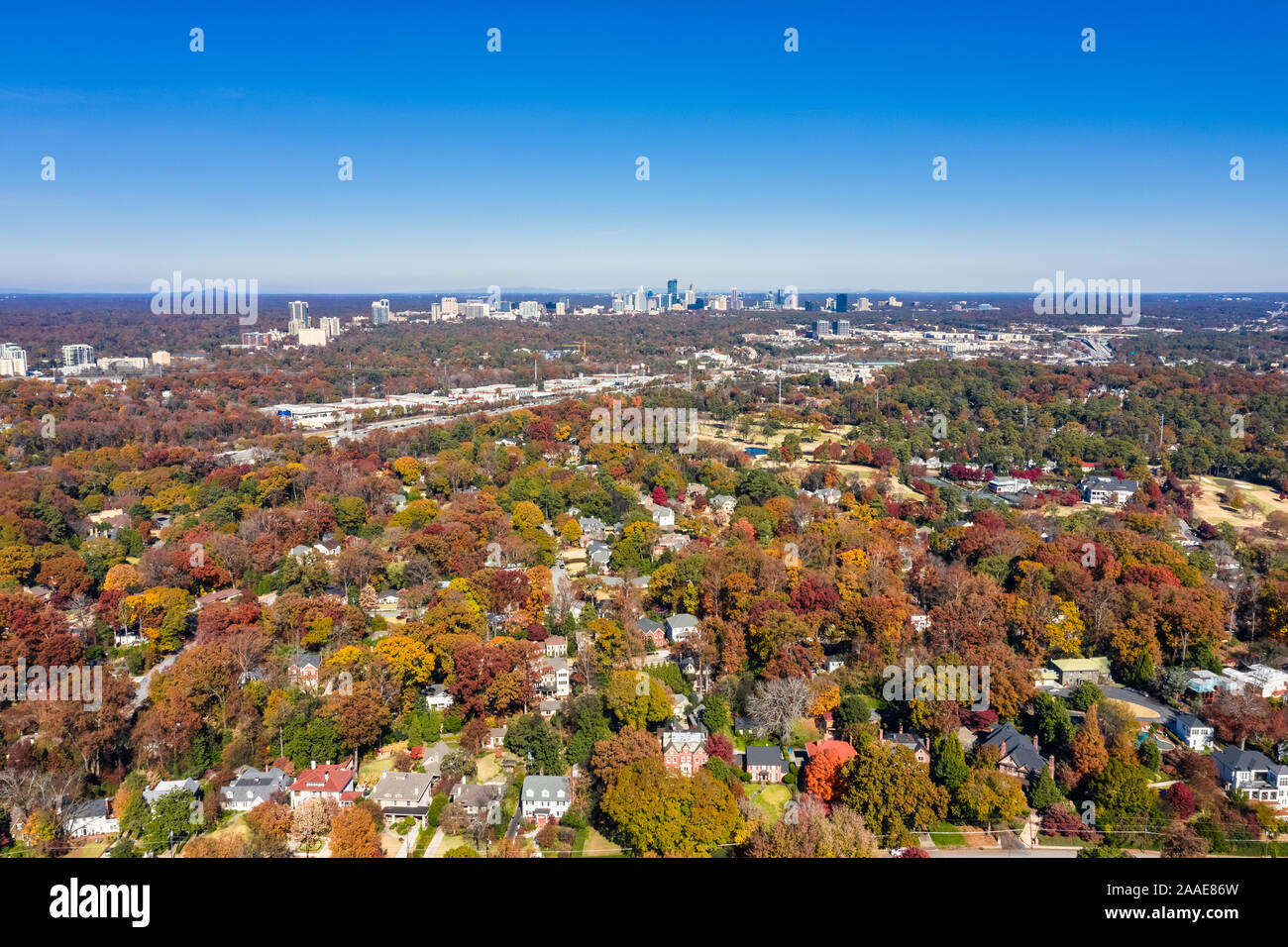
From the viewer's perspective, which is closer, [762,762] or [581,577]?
[762,762]

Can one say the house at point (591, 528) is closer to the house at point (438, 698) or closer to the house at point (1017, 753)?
the house at point (438, 698)

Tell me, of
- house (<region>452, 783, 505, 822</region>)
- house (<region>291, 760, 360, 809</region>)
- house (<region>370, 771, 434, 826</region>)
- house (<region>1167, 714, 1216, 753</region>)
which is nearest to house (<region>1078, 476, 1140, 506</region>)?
house (<region>1167, 714, 1216, 753</region>)

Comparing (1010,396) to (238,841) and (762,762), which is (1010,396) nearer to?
(762,762)

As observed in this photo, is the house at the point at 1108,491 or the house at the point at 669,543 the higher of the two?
the house at the point at 1108,491

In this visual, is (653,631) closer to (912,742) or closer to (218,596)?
(912,742)

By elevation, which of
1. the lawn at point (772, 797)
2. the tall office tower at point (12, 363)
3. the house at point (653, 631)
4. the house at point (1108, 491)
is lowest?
the lawn at point (772, 797)

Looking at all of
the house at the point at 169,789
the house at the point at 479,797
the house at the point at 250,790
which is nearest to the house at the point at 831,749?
the house at the point at 479,797
